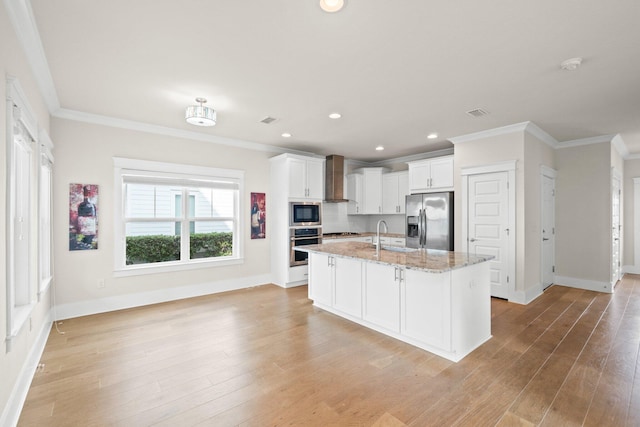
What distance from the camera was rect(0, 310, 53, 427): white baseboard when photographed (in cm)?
189

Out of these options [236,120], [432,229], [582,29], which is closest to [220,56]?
[236,120]

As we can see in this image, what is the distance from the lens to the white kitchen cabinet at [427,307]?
2.74 metres

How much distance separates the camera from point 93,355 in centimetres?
289

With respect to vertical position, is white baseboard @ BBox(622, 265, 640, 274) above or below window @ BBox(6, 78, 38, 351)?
below

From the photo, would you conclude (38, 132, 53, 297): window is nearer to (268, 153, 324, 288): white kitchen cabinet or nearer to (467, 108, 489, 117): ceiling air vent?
(268, 153, 324, 288): white kitchen cabinet

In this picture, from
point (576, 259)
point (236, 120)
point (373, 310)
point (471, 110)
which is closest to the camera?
point (373, 310)

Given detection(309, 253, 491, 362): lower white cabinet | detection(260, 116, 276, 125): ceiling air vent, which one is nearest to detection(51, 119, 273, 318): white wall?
detection(260, 116, 276, 125): ceiling air vent

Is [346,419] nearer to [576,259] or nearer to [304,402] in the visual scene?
[304,402]

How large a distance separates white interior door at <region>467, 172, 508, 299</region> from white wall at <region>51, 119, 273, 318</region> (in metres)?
4.40

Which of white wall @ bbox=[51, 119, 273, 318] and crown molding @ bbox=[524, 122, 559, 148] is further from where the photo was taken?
crown molding @ bbox=[524, 122, 559, 148]

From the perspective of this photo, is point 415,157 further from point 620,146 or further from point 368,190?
point 620,146

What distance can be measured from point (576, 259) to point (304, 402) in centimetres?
584

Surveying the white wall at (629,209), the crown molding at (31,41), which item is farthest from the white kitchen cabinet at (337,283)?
the white wall at (629,209)

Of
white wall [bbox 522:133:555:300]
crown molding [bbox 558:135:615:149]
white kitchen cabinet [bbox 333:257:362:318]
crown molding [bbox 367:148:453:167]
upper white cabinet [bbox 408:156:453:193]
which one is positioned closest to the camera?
white kitchen cabinet [bbox 333:257:362:318]
